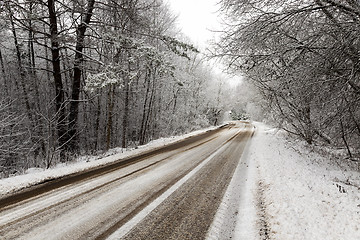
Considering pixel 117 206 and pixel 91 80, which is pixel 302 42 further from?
pixel 91 80

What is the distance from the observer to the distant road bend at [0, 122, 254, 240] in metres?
2.46

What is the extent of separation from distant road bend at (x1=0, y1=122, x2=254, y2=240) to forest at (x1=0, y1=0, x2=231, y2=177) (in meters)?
3.26

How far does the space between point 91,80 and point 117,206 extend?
5800 millimetres

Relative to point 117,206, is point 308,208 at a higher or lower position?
higher

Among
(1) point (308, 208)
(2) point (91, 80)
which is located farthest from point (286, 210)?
(2) point (91, 80)

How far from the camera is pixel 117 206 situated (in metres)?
3.13

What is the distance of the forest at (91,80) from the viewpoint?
7.37m

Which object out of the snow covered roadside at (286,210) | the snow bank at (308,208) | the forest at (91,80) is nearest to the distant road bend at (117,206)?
the snow covered roadside at (286,210)

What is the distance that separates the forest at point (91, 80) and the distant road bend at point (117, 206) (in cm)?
326

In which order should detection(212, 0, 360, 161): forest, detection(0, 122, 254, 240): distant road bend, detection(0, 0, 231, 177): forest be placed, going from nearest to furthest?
1. detection(0, 122, 254, 240): distant road bend
2. detection(212, 0, 360, 161): forest
3. detection(0, 0, 231, 177): forest

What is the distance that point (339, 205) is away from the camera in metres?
3.27

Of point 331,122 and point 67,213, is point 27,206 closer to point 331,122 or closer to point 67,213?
point 67,213

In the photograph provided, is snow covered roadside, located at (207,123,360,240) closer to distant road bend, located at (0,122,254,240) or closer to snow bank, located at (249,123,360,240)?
snow bank, located at (249,123,360,240)

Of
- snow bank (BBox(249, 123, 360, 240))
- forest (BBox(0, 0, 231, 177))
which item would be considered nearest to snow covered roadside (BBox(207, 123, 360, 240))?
snow bank (BBox(249, 123, 360, 240))
